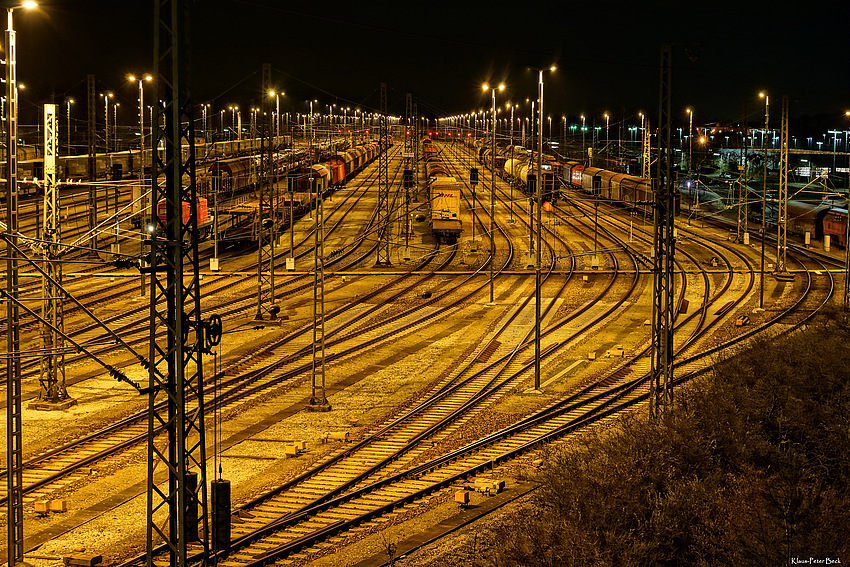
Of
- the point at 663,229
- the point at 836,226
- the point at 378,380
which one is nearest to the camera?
the point at 663,229

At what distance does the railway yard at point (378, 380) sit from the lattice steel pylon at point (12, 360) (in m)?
0.79

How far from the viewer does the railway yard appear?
633 inches

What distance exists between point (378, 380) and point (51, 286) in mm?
8612

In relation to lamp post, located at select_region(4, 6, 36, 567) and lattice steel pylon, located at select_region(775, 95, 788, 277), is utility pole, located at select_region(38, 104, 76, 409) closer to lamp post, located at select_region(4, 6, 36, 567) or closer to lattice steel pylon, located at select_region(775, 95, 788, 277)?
lamp post, located at select_region(4, 6, 36, 567)

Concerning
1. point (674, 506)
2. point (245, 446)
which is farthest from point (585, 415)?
point (674, 506)

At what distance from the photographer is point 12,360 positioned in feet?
41.3

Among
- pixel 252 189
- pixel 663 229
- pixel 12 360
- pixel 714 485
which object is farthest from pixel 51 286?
pixel 252 189

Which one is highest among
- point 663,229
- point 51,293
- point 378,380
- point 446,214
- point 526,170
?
point 526,170

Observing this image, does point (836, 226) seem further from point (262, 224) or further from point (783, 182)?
point (262, 224)

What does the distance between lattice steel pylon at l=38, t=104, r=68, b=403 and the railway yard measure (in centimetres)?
53

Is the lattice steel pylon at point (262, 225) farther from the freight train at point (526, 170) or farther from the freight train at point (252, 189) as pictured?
Result: the freight train at point (526, 170)

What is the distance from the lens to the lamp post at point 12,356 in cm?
1206

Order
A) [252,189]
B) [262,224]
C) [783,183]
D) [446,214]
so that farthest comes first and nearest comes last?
[252,189], [446,214], [783,183], [262,224]

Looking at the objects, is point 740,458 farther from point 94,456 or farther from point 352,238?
point 352,238
